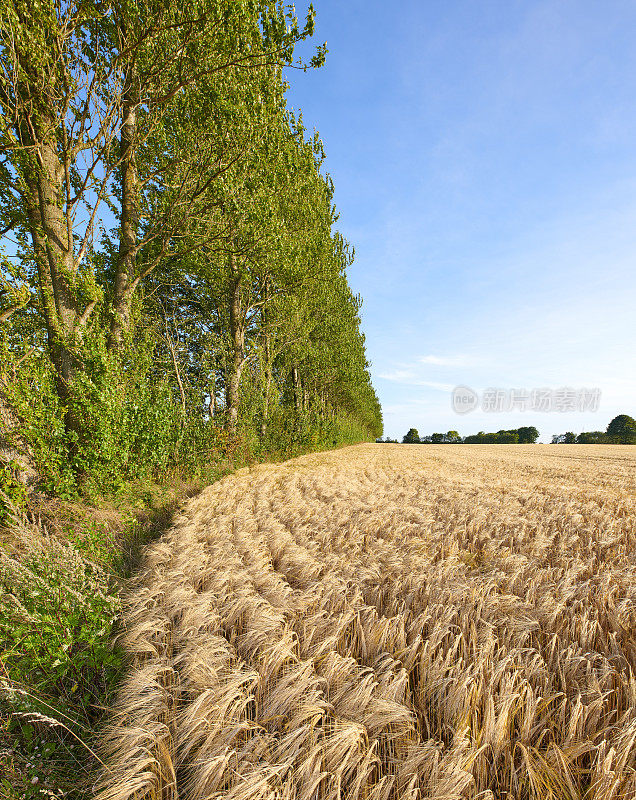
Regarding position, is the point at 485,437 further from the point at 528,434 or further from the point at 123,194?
the point at 123,194

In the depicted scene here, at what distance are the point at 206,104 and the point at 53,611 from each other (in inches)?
466

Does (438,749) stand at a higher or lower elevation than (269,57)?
lower

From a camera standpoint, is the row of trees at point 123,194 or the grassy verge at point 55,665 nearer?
the grassy verge at point 55,665

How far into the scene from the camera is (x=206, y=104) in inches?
383

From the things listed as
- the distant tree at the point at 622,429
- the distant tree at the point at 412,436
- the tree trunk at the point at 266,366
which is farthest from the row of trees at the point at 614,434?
the tree trunk at the point at 266,366

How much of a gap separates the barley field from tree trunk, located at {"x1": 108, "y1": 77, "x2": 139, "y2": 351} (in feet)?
18.9

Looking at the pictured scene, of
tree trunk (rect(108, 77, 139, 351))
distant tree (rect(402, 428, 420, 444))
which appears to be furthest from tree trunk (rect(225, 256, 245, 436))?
distant tree (rect(402, 428, 420, 444))

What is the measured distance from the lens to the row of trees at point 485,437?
112312mm

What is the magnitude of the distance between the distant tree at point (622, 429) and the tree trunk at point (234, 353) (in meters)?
92.4

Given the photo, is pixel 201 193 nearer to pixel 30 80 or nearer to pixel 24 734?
pixel 30 80

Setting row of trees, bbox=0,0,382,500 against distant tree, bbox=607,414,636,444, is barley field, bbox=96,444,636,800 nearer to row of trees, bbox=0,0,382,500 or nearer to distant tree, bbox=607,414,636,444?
row of trees, bbox=0,0,382,500

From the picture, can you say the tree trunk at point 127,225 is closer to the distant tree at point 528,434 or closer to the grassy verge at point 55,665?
the grassy verge at point 55,665

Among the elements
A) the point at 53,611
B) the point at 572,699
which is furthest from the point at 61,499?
the point at 572,699

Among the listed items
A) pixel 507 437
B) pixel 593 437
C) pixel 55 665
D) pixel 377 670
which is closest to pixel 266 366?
pixel 55 665
